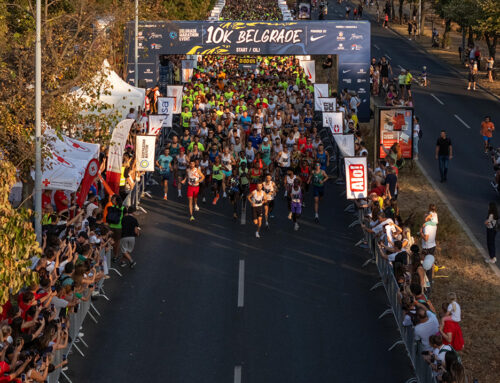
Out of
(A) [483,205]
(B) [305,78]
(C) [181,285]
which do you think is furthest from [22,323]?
(B) [305,78]

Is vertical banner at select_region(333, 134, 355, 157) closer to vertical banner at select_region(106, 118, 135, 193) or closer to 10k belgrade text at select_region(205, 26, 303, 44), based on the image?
vertical banner at select_region(106, 118, 135, 193)

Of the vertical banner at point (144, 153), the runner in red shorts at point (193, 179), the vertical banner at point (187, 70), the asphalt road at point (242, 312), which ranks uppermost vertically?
the vertical banner at point (187, 70)

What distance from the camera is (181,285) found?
1941cm

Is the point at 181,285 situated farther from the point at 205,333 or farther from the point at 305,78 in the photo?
the point at 305,78

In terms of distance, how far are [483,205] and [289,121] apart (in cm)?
→ 802

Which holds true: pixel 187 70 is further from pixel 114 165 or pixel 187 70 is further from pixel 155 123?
pixel 114 165

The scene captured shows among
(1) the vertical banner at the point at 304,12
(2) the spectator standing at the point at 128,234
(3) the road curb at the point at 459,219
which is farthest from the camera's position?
(1) the vertical banner at the point at 304,12

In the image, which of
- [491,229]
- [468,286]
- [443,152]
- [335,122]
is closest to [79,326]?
[468,286]

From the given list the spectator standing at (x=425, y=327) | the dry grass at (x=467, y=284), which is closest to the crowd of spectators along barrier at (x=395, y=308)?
the spectator standing at (x=425, y=327)

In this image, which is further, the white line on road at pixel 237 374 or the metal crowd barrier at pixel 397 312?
the white line on road at pixel 237 374

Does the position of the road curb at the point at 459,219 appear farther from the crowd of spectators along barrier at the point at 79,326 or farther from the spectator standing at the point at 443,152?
the crowd of spectators along barrier at the point at 79,326

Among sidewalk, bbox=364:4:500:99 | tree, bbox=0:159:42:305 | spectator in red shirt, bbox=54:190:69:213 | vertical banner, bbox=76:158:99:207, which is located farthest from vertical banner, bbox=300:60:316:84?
tree, bbox=0:159:42:305

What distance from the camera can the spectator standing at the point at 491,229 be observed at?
68.1 feet

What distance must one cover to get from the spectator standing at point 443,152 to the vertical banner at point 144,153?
30.5 ft
